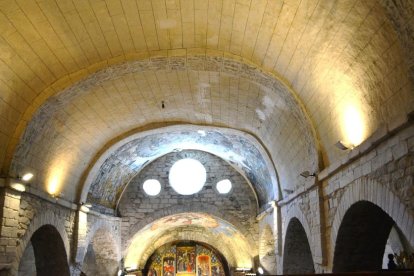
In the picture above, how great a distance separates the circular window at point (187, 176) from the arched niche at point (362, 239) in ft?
33.1

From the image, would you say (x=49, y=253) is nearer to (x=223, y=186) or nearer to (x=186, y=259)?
(x=223, y=186)

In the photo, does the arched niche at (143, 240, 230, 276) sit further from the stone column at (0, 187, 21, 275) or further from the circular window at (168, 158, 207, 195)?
the stone column at (0, 187, 21, 275)

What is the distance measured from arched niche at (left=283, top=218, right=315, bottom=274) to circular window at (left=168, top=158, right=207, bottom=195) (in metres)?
6.31

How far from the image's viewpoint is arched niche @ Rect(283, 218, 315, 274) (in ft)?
36.6

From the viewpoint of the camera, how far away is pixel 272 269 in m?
15.2

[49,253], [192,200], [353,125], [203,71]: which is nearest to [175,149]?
[192,200]

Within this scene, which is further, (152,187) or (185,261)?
(185,261)

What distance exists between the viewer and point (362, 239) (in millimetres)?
7117

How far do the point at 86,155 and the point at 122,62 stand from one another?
4406 mm

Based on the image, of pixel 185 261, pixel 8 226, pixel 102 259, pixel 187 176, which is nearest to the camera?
pixel 8 226

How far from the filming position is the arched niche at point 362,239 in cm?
666

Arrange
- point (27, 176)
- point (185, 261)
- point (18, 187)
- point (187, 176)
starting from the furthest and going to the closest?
point (185, 261)
point (187, 176)
point (27, 176)
point (18, 187)

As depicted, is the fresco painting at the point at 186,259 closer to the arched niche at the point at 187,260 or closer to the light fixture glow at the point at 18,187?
the arched niche at the point at 187,260

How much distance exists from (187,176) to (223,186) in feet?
4.80
